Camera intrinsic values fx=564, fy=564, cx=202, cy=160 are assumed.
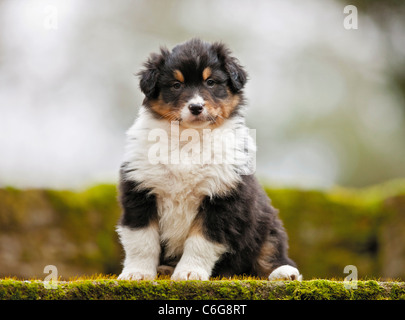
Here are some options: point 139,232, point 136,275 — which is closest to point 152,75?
point 139,232

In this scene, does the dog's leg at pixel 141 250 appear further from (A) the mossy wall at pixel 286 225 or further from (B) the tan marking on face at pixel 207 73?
(A) the mossy wall at pixel 286 225

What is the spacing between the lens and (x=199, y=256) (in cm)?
452

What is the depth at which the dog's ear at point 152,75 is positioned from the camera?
5.04m

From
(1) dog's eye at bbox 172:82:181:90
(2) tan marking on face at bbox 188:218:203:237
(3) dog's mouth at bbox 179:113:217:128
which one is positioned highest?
(1) dog's eye at bbox 172:82:181:90

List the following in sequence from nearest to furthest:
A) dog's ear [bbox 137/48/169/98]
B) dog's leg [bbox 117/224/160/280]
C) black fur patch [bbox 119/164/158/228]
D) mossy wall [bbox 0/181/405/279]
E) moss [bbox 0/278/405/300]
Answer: moss [bbox 0/278/405/300] → dog's leg [bbox 117/224/160/280] → black fur patch [bbox 119/164/158/228] → dog's ear [bbox 137/48/169/98] → mossy wall [bbox 0/181/405/279]

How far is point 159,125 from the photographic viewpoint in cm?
500

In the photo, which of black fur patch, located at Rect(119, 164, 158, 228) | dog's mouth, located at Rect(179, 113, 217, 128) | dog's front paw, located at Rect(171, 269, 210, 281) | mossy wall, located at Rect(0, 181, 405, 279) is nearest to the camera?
dog's front paw, located at Rect(171, 269, 210, 281)

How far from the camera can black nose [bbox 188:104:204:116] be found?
4719 millimetres

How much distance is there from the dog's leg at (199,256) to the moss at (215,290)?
0.53 metres

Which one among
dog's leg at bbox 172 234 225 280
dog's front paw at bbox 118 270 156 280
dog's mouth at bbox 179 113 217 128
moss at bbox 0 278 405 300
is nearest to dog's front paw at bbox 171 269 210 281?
dog's leg at bbox 172 234 225 280

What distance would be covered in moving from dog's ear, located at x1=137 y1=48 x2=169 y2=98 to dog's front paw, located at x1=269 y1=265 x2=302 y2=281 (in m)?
1.90

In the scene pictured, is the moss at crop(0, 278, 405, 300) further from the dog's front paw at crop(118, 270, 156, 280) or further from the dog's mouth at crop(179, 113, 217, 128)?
the dog's mouth at crop(179, 113, 217, 128)

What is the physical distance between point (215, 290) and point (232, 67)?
2.13 metres
